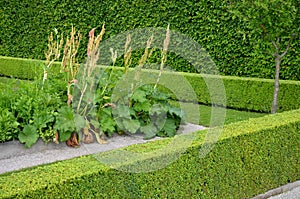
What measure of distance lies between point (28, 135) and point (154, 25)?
6.58 m

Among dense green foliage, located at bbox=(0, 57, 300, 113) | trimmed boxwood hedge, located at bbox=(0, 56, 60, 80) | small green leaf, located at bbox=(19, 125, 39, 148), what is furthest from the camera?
trimmed boxwood hedge, located at bbox=(0, 56, 60, 80)

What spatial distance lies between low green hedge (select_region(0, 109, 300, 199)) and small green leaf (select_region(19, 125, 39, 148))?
27.6 inches

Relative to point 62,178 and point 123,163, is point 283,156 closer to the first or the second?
point 123,163

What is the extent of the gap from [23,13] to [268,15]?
31.9 feet

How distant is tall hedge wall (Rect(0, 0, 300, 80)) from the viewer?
30.5 ft

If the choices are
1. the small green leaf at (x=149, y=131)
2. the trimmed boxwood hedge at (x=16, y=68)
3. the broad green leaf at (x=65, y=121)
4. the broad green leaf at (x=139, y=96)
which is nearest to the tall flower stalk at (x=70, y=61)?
the broad green leaf at (x=65, y=121)

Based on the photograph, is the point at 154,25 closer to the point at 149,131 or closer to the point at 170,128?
the point at 170,128

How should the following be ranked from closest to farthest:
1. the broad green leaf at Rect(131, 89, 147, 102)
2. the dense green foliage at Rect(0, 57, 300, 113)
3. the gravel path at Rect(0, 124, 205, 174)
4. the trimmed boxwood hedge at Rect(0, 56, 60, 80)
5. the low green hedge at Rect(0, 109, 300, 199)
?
1. the low green hedge at Rect(0, 109, 300, 199)
2. the gravel path at Rect(0, 124, 205, 174)
3. the broad green leaf at Rect(131, 89, 147, 102)
4. the dense green foliage at Rect(0, 57, 300, 113)
5. the trimmed boxwood hedge at Rect(0, 56, 60, 80)

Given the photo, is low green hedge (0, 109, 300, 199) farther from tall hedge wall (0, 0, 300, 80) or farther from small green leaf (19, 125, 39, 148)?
tall hedge wall (0, 0, 300, 80)

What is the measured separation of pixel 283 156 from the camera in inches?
180

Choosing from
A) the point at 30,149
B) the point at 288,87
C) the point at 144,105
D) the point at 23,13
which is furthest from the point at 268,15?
the point at 23,13

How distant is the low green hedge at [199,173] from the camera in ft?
9.48

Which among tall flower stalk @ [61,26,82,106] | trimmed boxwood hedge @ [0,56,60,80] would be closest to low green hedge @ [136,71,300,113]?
tall flower stalk @ [61,26,82,106]

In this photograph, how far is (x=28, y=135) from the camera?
491 centimetres
